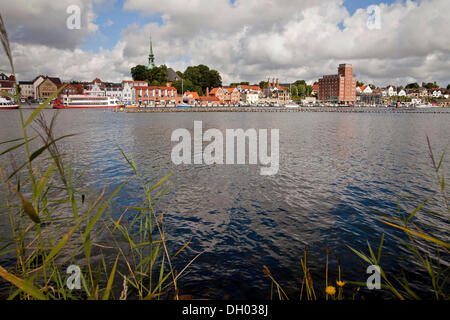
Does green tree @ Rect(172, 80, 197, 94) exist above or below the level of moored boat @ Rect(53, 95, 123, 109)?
above

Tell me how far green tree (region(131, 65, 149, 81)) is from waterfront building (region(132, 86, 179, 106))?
13.6 meters

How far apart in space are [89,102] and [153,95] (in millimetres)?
28240

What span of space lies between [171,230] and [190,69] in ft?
550

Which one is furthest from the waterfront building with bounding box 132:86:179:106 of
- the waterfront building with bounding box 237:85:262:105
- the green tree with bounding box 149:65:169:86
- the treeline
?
the waterfront building with bounding box 237:85:262:105

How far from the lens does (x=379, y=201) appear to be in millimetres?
10750

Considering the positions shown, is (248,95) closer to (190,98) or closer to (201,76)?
(201,76)

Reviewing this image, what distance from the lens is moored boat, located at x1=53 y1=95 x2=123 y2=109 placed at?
11094 centimetres

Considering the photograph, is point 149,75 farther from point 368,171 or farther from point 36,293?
point 36,293

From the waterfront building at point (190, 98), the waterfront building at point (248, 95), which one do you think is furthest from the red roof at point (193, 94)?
the waterfront building at point (248, 95)

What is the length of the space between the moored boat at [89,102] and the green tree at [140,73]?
24599 millimetres

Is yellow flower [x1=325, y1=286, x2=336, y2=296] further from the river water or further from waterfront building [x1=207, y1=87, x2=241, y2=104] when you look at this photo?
waterfront building [x1=207, y1=87, x2=241, y2=104]

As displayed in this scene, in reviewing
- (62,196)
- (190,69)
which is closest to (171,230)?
(62,196)

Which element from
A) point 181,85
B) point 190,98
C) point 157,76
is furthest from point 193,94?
point 157,76
